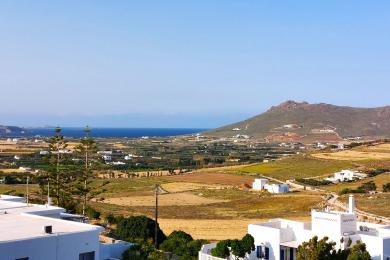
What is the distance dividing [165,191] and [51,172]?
105ft

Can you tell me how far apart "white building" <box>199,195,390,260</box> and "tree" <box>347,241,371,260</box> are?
94 centimetres

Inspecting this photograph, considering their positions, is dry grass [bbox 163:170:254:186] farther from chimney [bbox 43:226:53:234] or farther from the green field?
chimney [bbox 43:226:53:234]

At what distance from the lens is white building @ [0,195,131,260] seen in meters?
13.6

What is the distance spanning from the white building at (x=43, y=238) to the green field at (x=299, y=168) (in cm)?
6320

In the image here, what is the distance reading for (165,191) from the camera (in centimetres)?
6538

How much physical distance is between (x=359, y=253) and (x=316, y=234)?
11.7ft

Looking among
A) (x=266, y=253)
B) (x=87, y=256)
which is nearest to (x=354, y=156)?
(x=266, y=253)

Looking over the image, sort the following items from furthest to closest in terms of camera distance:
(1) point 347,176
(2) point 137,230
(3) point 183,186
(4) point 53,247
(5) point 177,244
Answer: (1) point 347,176 < (3) point 183,186 < (2) point 137,230 < (5) point 177,244 < (4) point 53,247

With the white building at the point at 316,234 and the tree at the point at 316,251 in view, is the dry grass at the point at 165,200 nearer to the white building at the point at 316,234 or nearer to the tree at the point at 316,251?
the white building at the point at 316,234

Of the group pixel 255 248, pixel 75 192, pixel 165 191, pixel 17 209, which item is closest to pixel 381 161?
pixel 165 191

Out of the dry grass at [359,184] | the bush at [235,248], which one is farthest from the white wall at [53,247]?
the dry grass at [359,184]

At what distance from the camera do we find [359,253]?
18.0 metres

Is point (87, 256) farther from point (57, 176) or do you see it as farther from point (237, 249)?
point (57, 176)


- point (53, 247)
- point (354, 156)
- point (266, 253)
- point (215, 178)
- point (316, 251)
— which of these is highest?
point (53, 247)
